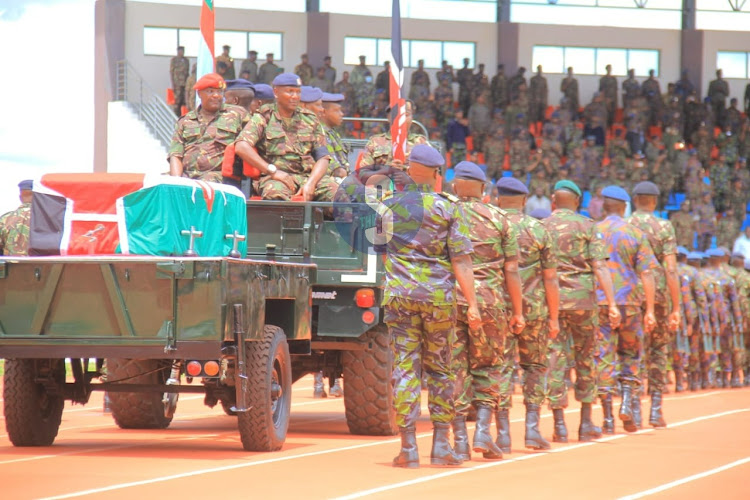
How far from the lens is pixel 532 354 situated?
34.3 ft

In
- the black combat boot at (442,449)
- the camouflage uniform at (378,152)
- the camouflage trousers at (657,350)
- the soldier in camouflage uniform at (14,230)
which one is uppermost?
the camouflage uniform at (378,152)

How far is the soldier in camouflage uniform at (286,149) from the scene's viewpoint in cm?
1135

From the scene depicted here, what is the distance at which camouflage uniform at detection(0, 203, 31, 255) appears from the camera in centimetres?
1233

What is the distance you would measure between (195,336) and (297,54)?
25.0m

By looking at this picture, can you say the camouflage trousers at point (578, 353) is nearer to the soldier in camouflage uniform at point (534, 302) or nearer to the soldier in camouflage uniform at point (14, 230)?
the soldier in camouflage uniform at point (534, 302)

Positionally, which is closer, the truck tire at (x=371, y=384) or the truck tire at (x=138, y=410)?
the truck tire at (x=371, y=384)

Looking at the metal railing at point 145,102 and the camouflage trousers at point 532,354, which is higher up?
the metal railing at point 145,102

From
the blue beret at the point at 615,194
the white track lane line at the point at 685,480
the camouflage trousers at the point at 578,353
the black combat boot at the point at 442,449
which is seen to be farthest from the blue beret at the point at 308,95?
the white track lane line at the point at 685,480

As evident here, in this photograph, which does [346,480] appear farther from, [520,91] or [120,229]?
[520,91]

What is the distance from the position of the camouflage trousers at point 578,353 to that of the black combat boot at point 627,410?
Result: 1.01 metres

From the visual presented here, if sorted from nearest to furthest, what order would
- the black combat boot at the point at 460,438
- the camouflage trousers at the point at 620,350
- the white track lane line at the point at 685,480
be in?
the white track lane line at the point at 685,480 → the black combat boot at the point at 460,438 → the camouflage trousers at the point at 620,350

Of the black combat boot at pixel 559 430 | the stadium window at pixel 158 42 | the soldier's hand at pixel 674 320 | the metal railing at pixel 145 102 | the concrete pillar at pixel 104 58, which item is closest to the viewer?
the black combat boot at pixel 559 430

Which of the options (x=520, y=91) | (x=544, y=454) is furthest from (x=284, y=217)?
(x=520, y=91)

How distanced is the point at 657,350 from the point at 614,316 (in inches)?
60.4
